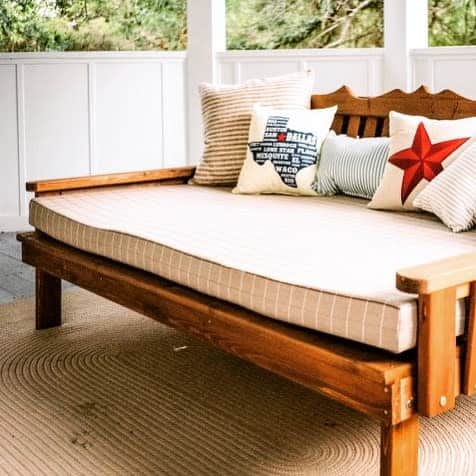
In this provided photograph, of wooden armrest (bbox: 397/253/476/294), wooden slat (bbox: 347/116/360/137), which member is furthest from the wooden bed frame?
wooden slat (bbox: 347/116/360/137)

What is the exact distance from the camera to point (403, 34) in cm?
434

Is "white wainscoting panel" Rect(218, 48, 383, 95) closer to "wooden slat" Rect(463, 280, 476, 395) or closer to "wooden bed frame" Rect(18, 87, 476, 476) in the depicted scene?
"wooden bed frame" Rect(18, 87, 476, 476)

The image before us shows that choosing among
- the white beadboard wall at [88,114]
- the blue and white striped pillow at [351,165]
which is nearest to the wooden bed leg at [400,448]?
the blue and white striped pillow at [351,165]

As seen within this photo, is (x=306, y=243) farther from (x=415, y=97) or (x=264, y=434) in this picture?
(x=415, y=97)

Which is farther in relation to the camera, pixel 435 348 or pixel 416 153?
pixel 416 153

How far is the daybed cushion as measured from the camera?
6.10ft

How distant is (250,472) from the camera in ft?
6.87

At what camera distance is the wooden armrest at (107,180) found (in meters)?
3.26

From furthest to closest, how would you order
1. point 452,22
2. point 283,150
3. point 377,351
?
point 452,22 < point 283,150 < point 377,351

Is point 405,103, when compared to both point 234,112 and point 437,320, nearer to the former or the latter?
point 234,112

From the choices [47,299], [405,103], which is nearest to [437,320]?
[405,103]

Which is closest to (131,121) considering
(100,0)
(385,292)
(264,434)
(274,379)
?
(100,0)

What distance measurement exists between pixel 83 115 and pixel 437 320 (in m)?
3.74

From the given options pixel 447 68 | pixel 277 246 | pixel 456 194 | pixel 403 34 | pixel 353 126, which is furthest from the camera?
pixel 403 34
